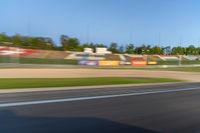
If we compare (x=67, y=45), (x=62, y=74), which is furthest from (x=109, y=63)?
(x=67, y=45)

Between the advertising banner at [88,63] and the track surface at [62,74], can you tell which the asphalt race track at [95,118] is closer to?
the track surface at [62,74]

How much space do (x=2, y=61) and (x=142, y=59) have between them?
31612 millimetres

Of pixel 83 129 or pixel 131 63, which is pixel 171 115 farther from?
pixel 131 63

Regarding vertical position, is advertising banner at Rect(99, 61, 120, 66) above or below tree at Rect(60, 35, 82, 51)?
below

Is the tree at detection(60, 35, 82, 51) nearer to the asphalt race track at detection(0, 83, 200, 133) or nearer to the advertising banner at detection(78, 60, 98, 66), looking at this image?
the advertising banner at detection(78, 60, 98, 66)

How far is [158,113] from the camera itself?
9898 mm

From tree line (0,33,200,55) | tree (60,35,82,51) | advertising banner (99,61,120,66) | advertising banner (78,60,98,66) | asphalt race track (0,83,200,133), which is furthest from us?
tree (60,35,82,51)

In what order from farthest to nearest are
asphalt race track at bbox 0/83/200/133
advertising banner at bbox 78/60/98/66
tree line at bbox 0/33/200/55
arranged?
tree line at bbox 0/33/200/55, advertising banner at bbox 78/60/98/66, asphalt race track at bbox 0/83/200/133

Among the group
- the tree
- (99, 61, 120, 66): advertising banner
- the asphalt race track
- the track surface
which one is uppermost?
the tree

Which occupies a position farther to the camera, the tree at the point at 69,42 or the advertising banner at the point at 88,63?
the tree at the point at 69,42

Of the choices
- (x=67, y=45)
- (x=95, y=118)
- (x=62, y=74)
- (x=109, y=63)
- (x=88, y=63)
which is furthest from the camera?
(x=67, y=45)

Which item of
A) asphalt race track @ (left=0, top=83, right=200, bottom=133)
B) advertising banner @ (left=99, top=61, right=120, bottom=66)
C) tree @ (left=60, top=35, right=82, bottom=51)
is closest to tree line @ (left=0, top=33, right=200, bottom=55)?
tree @ (left=60, top=35, right=82, bottom=51)

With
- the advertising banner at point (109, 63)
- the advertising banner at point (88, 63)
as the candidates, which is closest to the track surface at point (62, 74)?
the advertising banner at point (88, 63)

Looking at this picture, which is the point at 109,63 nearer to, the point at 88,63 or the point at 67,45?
the point at 88,63
